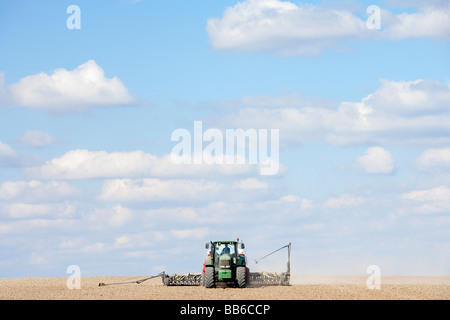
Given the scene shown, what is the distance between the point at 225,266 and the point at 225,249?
2.16 meters

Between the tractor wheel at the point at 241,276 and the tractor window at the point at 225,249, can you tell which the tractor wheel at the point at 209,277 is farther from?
the tractor window at the point at 225,249

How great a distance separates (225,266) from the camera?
5062cm

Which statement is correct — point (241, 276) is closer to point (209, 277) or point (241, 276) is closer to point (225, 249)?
point (209, 277)

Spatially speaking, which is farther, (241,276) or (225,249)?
(225,249)

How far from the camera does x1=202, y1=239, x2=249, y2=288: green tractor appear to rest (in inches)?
1986

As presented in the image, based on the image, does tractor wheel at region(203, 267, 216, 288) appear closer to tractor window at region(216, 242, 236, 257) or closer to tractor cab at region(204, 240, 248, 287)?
tractor cab at region(204, 240, 248, 287)

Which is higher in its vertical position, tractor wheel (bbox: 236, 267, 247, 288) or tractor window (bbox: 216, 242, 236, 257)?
tractor window (bbox: 216, 242, 236, 257)

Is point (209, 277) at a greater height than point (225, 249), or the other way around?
point (225, 249)

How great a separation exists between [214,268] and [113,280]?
2039 centimetres

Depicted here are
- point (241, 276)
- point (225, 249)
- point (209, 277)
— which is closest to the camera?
point (241, 276)

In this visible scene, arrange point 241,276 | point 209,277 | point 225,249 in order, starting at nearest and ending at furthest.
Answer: point 241,276, point 209,277, point 225,249

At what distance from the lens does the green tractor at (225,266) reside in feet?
165
